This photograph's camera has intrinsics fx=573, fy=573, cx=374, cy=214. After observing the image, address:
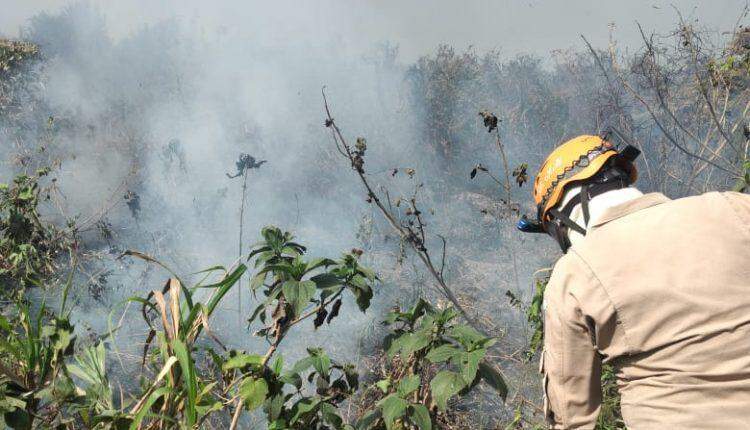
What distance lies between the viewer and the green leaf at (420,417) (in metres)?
1.72

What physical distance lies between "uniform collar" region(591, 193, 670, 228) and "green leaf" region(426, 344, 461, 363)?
22.9 inches

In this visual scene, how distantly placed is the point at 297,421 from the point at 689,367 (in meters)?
1.13

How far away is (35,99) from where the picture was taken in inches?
269

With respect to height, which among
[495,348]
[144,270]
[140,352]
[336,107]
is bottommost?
[495,348]

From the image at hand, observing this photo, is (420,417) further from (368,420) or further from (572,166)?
(572,166)

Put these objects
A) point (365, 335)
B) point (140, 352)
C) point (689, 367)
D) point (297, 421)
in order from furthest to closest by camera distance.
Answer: point (365, 335) < point (140, 352) < point (297, 421) < point (689, 367)

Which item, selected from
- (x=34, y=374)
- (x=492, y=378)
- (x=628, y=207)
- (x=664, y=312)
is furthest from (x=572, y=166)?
(x=34, y=374)

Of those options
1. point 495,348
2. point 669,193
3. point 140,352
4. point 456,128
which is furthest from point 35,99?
point 669,193

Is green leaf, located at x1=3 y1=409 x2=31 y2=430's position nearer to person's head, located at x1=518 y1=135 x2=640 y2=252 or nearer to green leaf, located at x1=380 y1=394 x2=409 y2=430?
green leaf, located at x1=380 y1=394 x2=409 y2=430

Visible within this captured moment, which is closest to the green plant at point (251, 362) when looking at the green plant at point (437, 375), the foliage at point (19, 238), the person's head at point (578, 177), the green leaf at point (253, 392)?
the green leaf at point (253, 392)

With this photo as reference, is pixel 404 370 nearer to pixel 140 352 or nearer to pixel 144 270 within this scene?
pixel 140 352

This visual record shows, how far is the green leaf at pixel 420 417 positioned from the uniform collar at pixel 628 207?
758mm

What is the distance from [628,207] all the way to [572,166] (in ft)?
0.97

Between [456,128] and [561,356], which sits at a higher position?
[456,128]
